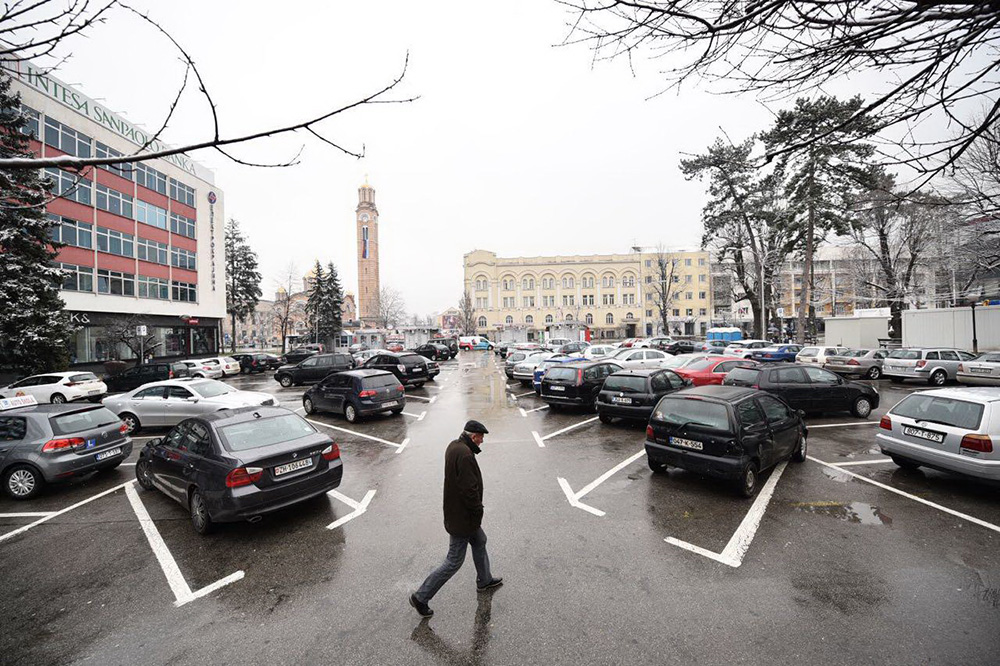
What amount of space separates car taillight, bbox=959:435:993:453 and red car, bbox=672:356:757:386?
8339mm

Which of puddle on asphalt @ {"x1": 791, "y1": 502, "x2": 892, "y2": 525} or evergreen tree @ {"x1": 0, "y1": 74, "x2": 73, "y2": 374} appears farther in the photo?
evergreen tree @ {"x1": 0, "y1": 74, "x2": 73, "y2": 374}

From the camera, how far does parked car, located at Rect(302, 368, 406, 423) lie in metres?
12.9

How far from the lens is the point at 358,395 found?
12859mm

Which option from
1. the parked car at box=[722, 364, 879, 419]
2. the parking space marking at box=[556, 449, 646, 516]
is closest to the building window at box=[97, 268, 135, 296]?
the parking space marking at box=[556, 449, 646, 516]

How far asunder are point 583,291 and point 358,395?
7238cm

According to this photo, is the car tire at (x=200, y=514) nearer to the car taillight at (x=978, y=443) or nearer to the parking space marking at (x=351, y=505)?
the parking space marking at (x=351, y=505)

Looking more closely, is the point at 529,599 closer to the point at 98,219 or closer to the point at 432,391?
the point at 432,391

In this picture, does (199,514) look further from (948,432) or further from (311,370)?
(311,370)

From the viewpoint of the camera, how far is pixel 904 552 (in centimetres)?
491

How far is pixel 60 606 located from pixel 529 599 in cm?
455

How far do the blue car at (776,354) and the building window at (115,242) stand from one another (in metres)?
43.3

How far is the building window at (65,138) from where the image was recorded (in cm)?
2620

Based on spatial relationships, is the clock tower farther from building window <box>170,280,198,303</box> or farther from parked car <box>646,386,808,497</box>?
parked car <box>646,386,808,497</box>

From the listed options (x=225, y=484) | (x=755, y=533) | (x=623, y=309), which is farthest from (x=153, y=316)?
(x=623, y=309)
